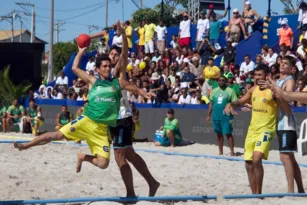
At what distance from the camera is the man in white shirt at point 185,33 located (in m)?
21.6

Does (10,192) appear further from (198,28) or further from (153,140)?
(198,28)

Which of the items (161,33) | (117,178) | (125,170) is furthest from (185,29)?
(125,170)

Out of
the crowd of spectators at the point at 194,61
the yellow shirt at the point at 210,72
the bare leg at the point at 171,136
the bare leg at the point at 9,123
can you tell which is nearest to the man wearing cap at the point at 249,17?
the crowd of spectators at the point at 194,61

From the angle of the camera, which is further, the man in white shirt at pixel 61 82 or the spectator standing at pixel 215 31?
the man in white shirt at pixel 61 82

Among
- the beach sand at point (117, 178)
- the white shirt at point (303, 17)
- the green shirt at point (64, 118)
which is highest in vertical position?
the white shirt at point (303, 17)

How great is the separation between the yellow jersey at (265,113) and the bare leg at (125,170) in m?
1.63

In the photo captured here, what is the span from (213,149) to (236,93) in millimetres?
1916

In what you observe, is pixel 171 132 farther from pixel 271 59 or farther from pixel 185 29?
pixel 185 29

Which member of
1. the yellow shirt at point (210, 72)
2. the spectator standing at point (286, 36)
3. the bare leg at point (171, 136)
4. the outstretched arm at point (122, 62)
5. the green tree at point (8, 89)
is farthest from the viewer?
the green tree at point (8, 89)

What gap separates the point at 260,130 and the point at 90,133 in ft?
6.94

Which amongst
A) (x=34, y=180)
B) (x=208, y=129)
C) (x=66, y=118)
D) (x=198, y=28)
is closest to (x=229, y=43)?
(x=198, y=28)

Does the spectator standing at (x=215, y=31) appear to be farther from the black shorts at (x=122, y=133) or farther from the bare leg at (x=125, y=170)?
the bare leg at (x=125, y=170)

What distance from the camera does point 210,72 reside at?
57.8ft

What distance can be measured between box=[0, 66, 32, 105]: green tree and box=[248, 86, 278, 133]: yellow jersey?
19.5 metres
